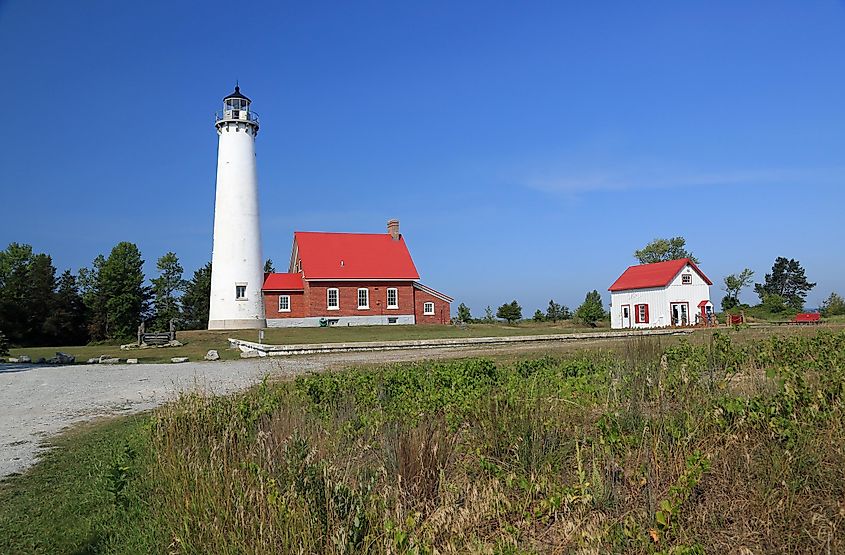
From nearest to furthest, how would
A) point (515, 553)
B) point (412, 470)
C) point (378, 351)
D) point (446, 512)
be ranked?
1. point (515, 553)
2. point (446, 512)
3. point (412, 470)
4. point (378, 351)

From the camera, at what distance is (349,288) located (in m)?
41.0

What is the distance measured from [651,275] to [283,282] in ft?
78.3

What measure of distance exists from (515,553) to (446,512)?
0.77 meters

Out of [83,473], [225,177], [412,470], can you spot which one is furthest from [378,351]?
[225,177]

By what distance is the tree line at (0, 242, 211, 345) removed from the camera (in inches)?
1722

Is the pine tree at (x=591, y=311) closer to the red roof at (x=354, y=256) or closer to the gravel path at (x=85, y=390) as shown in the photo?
the red roof at (x=354, y=256)

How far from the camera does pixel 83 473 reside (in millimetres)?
6848

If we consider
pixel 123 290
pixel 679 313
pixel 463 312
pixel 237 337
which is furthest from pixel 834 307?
pixel 123 290

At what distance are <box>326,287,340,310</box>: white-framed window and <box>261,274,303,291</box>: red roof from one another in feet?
5.82

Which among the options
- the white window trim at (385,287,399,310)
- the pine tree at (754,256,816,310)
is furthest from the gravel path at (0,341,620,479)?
the pine tree at (754,256,816,310)

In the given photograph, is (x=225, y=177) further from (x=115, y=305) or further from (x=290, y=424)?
(x=290, y=424)

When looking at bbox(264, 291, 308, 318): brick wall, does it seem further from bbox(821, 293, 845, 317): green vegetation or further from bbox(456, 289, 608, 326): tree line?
bbox(821, 293, 845, 317): green vegetation

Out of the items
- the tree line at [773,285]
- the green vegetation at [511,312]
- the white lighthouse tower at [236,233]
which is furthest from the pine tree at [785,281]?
the white lighthouse tower at [236,233]

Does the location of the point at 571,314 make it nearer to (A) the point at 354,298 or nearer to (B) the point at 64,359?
(A) the point at 354,298
